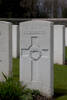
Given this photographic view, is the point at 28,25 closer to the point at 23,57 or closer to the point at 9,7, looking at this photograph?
the point at 23,57

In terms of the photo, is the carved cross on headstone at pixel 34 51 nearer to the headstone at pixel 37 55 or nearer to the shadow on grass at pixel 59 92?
the headstone at pixel 37 55

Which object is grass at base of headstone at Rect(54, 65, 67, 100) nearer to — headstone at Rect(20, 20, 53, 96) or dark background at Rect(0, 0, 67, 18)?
headstone at Rect(20, 20, 53, 96)

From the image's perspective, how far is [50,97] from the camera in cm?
789

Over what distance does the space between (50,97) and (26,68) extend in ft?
2.78

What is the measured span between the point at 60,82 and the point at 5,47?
216 cm

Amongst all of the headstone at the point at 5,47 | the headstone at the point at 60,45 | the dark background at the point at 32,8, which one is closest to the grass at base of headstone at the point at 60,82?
the headstone at the point at 60,45

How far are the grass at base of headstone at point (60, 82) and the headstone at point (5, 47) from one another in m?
1.29

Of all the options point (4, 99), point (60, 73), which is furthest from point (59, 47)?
point (4, 99)

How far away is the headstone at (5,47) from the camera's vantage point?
8.32m

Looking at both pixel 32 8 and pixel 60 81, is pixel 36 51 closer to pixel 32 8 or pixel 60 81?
pixel 60 81

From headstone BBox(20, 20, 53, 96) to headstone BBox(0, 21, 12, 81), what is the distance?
0.44m

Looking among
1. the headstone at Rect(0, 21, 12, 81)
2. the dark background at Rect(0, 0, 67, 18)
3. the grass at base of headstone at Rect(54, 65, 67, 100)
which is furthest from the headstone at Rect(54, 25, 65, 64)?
the dark background at Rect(0, 0, 67, 18)

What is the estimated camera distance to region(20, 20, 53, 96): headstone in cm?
772

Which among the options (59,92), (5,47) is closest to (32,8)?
(5,47)
